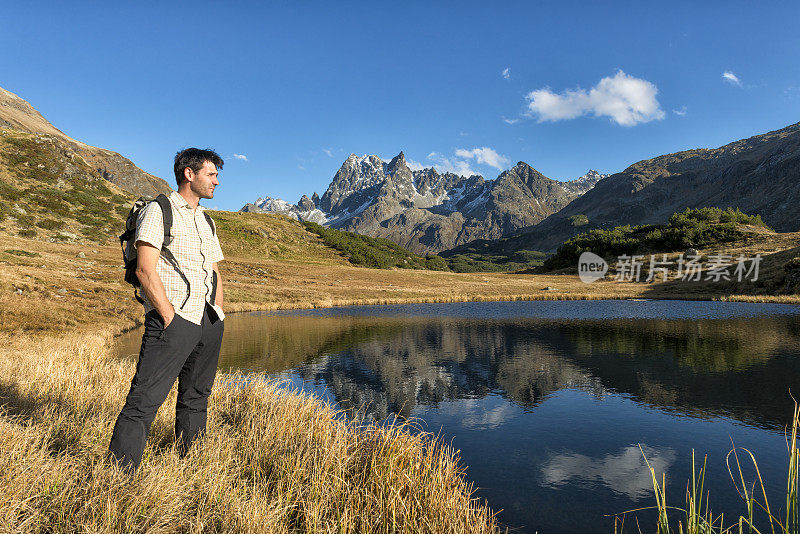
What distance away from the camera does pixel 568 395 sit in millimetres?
12359

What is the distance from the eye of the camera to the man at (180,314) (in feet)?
13.9

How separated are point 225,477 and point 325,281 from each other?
54.1 m

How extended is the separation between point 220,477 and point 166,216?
10.2 feet

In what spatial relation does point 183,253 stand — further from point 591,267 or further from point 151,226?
point 591,267

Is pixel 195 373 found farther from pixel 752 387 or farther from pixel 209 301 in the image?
pixel 752 387

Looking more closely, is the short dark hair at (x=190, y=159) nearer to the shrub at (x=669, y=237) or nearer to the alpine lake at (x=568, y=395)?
the alpine lake at (x=568, y=395)

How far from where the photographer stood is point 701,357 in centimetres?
1706

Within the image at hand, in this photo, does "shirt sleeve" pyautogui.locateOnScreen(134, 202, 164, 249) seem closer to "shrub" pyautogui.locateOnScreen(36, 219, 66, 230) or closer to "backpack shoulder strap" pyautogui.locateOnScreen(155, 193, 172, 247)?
"backpack shoulder strap" pyautogui.locateOnScreen(155, 193, 172, 247)

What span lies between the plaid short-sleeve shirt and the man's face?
238 millimetres

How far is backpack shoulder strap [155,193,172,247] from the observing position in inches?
173

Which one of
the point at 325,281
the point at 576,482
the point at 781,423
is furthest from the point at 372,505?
the point at 325,281

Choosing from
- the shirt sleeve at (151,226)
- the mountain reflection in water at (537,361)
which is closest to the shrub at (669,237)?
the mountain reflection in water at (537,361)

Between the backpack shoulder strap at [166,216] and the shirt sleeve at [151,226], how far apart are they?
0.04 metres

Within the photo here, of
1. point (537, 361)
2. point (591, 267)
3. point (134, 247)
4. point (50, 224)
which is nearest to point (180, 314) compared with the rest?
point (134, 247)
